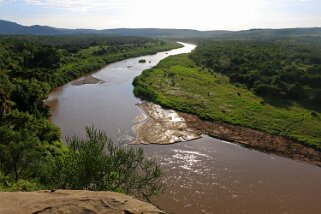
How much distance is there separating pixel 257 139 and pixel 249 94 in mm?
20568

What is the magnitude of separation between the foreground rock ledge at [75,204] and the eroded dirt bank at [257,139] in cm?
2955

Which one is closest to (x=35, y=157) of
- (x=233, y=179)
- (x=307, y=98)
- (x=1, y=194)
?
(x=1, y=194)

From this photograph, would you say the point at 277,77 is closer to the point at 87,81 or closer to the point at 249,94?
the point at 249,94

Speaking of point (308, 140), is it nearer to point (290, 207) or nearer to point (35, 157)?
point (290, 207)

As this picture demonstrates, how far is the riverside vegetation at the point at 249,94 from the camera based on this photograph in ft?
151

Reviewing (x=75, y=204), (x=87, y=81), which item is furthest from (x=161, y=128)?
(x=87, y=81)

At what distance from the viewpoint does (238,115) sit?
49.6 meters

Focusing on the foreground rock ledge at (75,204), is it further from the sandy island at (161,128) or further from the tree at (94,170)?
the sandy island at (161,128)

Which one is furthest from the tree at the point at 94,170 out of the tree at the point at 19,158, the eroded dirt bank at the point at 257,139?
the eroded dirt bank at the point at 257,139

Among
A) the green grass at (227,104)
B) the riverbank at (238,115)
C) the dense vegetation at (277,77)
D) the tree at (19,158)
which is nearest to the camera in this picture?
the tree at (19,158)

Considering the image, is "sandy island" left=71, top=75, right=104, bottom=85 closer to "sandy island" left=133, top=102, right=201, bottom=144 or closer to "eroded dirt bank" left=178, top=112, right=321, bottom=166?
"sandy island" left=133, top=102, right=201, bottom=144

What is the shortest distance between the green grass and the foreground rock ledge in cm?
3317

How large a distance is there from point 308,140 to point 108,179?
28.4 m

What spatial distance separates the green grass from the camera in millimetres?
44531
